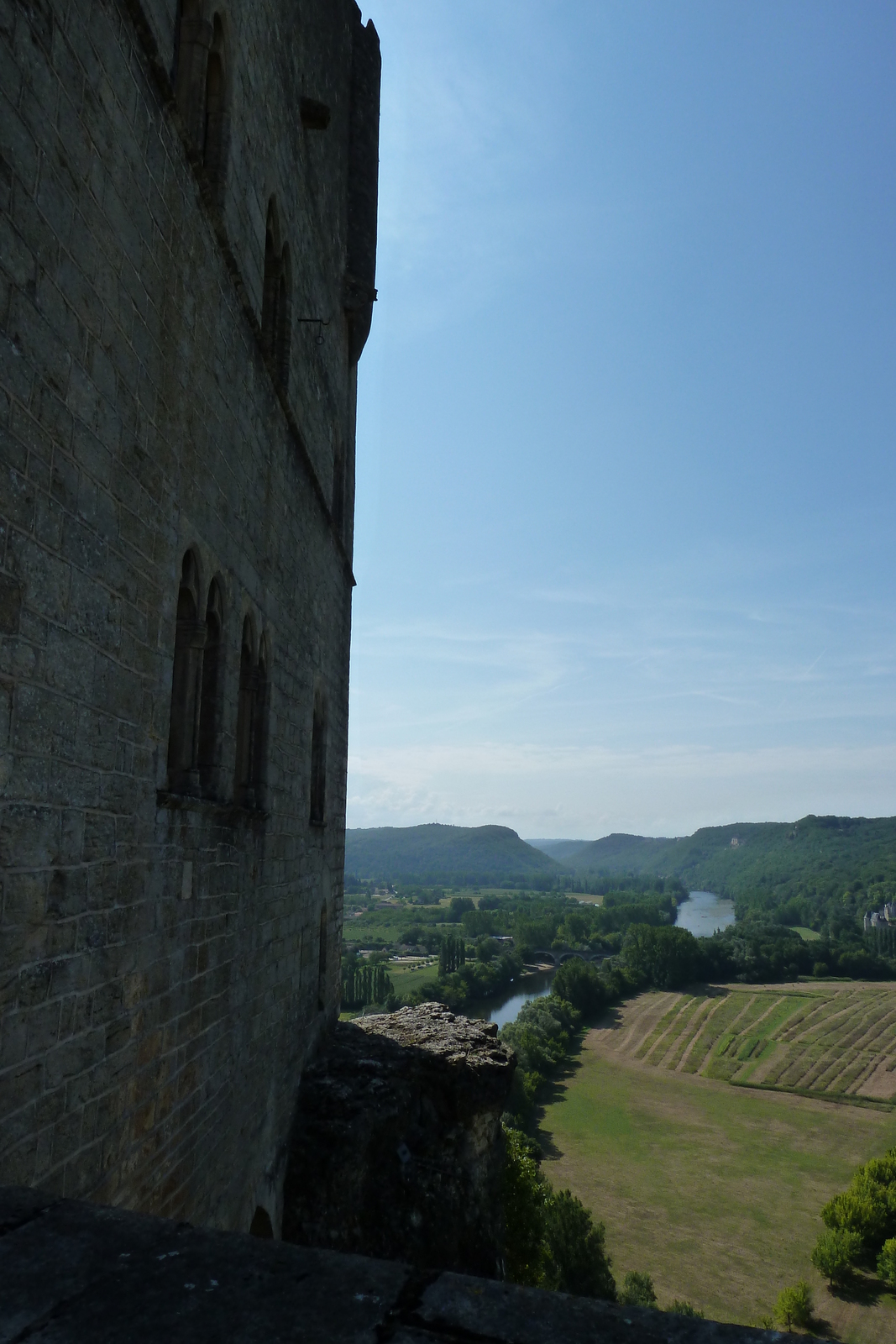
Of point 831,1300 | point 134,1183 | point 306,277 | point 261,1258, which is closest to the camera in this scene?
point 261,1258

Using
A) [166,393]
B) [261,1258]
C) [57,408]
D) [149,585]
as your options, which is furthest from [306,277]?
[261,1258]

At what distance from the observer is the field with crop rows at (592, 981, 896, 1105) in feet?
215

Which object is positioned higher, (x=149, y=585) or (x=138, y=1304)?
(x=149, y=585)

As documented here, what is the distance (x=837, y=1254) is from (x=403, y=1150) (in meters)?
34.5

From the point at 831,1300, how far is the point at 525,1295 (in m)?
40.6

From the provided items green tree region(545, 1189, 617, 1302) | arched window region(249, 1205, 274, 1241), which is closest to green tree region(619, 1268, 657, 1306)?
green tree region(545, 1189, 617, 1302)

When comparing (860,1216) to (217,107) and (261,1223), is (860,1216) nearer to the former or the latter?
(261,1223)

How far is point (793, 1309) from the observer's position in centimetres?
3023

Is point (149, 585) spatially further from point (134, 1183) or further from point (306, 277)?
point (306, 277)

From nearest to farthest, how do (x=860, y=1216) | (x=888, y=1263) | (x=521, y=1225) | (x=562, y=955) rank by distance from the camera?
1. (x=521, y=1225)
2. (x=888, y=1263)
3. (x=860, y=1216)
4. (x=562, y=955)

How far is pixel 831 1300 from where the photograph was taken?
33031 mm

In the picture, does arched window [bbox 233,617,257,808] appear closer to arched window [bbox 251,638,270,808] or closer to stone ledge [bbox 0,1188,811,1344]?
arched window [bbox 251,638,270,808]

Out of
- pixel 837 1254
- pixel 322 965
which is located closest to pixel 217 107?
pixel 322 965

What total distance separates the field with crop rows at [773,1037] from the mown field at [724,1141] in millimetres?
203
